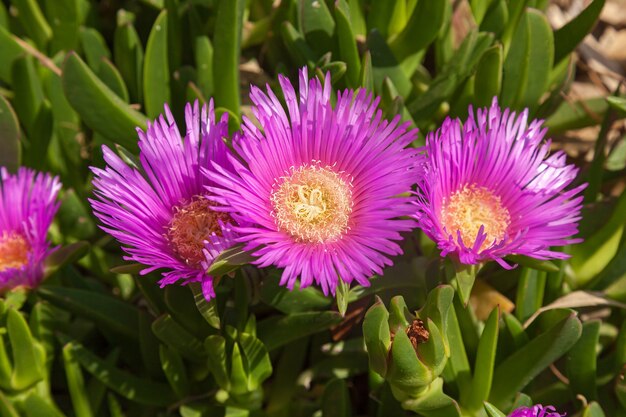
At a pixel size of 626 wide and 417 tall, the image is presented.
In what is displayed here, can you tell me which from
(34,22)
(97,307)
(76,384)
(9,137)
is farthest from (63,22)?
(76,384)

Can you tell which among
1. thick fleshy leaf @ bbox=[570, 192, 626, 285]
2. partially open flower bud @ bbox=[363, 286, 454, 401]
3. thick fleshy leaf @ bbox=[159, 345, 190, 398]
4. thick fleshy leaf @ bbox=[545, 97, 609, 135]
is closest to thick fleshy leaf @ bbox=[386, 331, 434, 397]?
partially open flower bud @ bbox=[363, 286, 454, 401]

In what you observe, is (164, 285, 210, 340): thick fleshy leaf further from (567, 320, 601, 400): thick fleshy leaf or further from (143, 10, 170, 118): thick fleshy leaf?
(567, 320, 601, 400): thick fleshy leaf

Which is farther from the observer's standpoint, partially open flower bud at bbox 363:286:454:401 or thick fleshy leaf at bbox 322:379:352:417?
thick fleshy leaf at bbox 322:379:352:417

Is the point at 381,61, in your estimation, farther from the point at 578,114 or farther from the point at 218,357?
the point at 218,357

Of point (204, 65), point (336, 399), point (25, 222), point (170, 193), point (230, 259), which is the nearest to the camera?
point (230, 259)

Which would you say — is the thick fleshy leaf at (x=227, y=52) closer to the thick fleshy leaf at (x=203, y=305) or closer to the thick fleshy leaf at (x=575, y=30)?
the thick fleshy leaf at (x=203, y=305)
